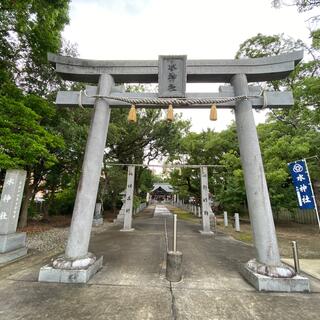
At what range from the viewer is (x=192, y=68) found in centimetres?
563

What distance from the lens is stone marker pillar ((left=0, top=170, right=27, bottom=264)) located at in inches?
241

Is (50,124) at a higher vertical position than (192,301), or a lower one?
higher

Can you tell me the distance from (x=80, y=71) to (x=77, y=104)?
858mm

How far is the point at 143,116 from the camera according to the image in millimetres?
19891

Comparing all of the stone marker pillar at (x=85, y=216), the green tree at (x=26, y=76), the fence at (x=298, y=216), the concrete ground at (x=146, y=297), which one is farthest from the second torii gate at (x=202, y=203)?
the stone marker pillar at (x=85, y=216)

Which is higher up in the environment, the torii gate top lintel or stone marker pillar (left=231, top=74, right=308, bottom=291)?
the torii gate top lintel

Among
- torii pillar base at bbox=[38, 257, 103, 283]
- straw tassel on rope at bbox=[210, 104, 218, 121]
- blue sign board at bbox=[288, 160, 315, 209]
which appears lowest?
torii pillar base at bbox=[38, 257, 103, 283]

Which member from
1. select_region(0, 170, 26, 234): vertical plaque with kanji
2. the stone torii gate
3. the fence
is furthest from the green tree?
the fence

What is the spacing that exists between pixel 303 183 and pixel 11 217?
29.0 feet

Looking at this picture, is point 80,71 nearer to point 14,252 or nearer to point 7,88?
point 7,88

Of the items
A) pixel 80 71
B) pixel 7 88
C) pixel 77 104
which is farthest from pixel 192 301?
pixel 7 88

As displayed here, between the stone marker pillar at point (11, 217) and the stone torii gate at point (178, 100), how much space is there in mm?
2510

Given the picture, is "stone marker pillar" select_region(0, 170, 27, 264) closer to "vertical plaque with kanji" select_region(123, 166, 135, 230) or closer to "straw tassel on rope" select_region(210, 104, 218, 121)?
"straw tassel on rope" select_region(210, 104, 218, 121)

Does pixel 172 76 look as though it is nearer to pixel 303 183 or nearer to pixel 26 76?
pixel 303 183
